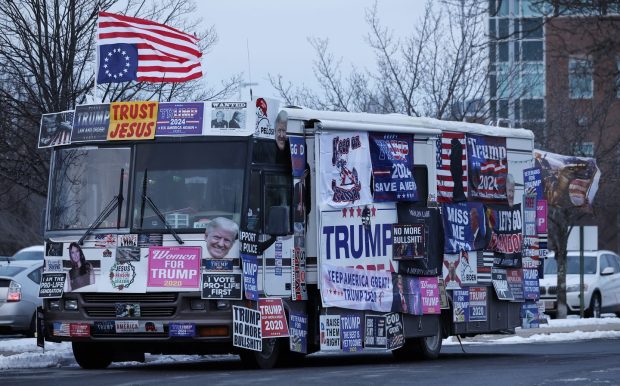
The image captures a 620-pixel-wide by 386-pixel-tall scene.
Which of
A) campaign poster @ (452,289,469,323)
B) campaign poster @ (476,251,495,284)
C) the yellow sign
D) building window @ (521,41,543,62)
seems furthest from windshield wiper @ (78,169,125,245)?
building window @ (521,41,543,62)

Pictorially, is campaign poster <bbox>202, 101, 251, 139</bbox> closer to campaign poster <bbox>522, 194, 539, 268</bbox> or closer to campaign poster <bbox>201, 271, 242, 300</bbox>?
campaign poster <bbox>201, 271, 242, 300</bbox>

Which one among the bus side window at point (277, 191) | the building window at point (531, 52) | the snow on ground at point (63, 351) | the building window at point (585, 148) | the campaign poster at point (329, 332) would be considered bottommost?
the snow on ground at point (63, 351)

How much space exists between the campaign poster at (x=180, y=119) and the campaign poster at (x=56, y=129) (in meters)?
1.16

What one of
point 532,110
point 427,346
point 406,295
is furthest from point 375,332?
point 532,110

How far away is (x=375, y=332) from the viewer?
17.2 meters

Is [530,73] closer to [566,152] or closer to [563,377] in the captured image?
[566,152]

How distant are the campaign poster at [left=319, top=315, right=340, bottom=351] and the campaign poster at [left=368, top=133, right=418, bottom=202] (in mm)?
1605

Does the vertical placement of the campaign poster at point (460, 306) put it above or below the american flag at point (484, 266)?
below

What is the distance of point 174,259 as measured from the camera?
1566 cm

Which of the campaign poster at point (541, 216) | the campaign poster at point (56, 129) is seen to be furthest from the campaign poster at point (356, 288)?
the campaign poster at point (541, 216)

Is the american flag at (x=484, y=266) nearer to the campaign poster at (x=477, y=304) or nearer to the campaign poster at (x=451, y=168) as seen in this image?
the campaign poster at (x=477, y=304)

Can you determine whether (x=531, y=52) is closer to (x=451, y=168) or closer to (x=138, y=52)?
(x=451, y=168)

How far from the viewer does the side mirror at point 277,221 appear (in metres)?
15.9

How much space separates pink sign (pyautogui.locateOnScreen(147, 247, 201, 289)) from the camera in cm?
1561
